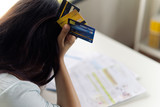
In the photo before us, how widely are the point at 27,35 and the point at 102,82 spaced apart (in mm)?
394

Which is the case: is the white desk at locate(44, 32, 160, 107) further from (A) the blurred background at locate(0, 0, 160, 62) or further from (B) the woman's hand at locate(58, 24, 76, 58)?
(A) the blurred background at locate(0, 0, 160, 62)

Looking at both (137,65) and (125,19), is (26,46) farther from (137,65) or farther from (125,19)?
(125,19)

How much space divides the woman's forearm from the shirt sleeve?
0.14 meters

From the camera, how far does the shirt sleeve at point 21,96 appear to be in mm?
530

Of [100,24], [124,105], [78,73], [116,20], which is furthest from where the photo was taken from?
[116,20]

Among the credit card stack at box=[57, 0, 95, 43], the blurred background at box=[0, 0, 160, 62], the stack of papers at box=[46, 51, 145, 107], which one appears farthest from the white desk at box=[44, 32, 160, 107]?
the blurred background at box=[0, 0, 160, 62]

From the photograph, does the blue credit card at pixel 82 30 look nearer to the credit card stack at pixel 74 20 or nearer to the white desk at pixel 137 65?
the credit card stack at pixel 74 20

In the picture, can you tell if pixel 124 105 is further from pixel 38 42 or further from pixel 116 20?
pixel 116 20

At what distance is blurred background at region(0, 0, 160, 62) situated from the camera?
5.16 feet

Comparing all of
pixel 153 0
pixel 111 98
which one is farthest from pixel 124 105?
pixel 153 0

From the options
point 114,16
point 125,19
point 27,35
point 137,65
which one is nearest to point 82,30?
point 27,35

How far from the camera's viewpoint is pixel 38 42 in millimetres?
583

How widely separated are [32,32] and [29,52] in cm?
7

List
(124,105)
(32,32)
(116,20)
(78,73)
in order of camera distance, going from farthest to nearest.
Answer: (116,20), (78,73), (124,105), (32,32)
